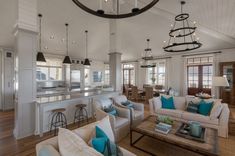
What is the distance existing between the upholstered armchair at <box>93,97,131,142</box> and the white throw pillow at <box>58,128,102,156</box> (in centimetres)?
153

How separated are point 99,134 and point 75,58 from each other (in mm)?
7474

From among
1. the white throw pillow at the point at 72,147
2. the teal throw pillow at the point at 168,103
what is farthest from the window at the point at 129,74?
the white throw pillow at the point at 72,147

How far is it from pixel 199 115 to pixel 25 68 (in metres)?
4.61

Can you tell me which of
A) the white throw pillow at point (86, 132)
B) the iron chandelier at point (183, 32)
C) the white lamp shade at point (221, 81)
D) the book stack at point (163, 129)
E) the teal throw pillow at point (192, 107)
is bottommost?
the book stack at point (163, 129)

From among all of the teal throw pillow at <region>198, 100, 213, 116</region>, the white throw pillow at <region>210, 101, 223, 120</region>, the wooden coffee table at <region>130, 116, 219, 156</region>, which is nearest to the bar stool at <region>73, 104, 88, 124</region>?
the wooden coffee table at <region>130, 116, 219, 156</region>

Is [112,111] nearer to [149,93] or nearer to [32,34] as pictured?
[32,34]

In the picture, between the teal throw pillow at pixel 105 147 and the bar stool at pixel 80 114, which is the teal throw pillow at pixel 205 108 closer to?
the teal throw pillow at pixel 105 147

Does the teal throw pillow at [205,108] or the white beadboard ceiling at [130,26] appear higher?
the white beadboard ceiling at [130,26]

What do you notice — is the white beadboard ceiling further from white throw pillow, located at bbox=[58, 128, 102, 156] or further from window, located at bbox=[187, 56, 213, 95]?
white throw pillow, located at bbox=[58, 128, 102, 156]

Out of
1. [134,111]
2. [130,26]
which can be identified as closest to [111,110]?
[134,111]

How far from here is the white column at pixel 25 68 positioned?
3111 millimetres

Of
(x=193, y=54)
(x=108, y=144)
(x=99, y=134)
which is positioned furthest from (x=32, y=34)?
(x=193, y=54)

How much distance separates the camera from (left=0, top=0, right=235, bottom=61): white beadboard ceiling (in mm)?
3529

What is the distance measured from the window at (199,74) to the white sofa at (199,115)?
374 cm
